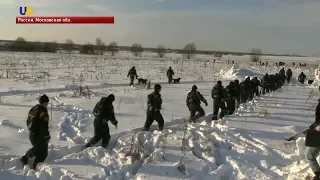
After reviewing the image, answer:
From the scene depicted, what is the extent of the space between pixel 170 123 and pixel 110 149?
139 inches

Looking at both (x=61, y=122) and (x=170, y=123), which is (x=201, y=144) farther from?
(x=61, y=122)

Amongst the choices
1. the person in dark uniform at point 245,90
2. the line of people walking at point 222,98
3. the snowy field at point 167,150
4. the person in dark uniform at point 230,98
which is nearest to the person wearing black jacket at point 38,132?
the snowy field at point 167,150

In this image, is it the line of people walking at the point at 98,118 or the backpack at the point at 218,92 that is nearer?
the line of people walking at the point at 98,118

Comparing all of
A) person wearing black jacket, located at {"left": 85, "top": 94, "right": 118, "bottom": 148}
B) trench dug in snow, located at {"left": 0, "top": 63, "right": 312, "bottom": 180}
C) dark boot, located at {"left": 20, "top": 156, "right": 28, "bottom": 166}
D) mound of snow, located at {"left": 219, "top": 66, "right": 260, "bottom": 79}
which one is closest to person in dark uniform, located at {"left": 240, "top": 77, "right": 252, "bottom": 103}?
trench dug in snow, located at {"left": 0, "top": 63, "right": 312, "bottom": 180}

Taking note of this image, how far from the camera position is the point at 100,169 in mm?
6215

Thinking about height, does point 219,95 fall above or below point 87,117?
above

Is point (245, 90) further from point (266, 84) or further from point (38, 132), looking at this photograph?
point (38, 132)

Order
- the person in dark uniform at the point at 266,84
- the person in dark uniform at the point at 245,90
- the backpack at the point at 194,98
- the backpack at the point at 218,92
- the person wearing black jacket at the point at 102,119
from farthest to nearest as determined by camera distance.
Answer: the person in dark uniform at the point at 266,84
the person in dark uniform at the point at 245,90
the backpack at the point at 218,92
the backpack at the point at 194,98
the person wearing black jacket at the point at 102,119

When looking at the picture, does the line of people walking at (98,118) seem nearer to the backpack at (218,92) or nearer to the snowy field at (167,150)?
the backpack at (218,92)

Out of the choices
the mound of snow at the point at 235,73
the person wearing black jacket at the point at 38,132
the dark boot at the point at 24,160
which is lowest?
the dark boot at the point at 24,160

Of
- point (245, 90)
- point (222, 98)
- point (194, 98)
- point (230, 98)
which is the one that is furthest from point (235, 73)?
point (194, 98)

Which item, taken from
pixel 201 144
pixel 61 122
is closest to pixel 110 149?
pixel 201 144

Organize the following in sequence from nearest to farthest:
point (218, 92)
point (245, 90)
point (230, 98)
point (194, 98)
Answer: point (194, 98)
point (218, 92)
point (230, 98)
point (245, 90)

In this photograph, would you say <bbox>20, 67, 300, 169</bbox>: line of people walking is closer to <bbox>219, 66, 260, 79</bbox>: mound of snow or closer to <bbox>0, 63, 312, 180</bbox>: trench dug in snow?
<bbox>0, 63, 312, 180</bbox>: trench dug in snow
